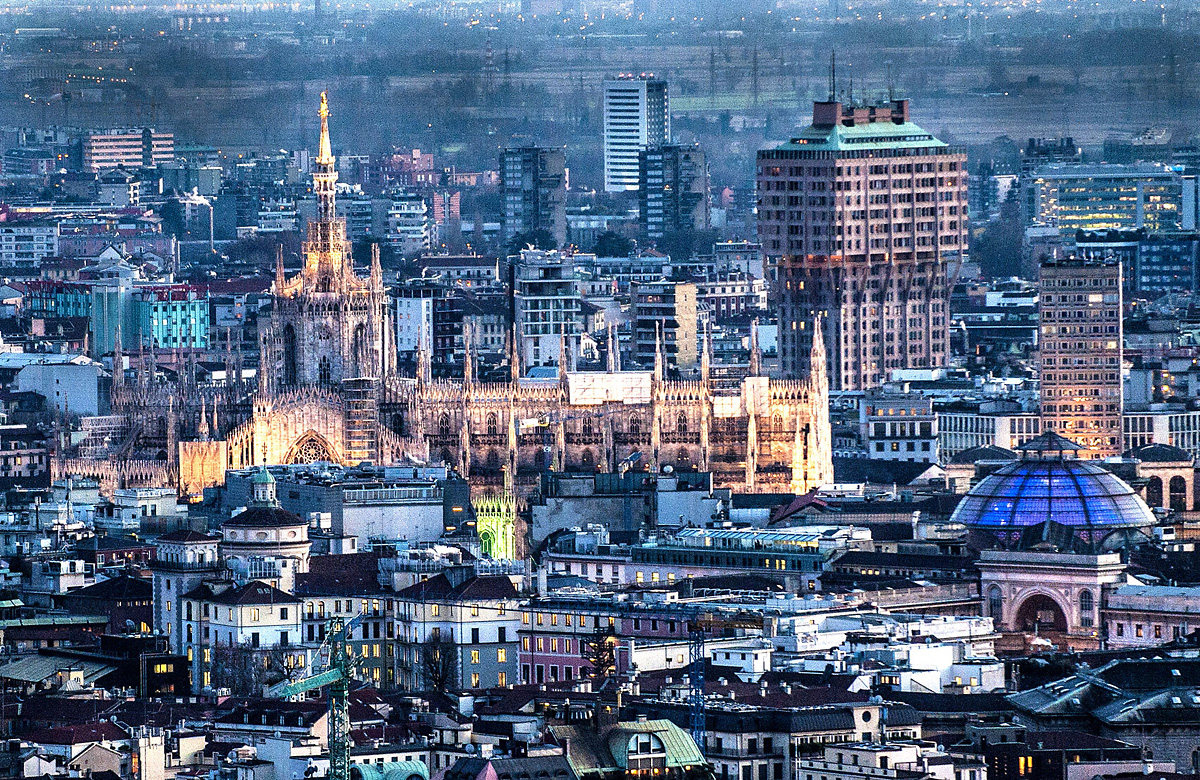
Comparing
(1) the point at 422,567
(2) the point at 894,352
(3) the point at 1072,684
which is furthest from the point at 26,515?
(2) the point at 894,352

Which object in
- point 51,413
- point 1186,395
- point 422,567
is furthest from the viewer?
point 1186,395

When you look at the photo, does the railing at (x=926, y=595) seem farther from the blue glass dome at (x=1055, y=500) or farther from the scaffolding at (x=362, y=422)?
the scaffolding at (x=362, y=422)

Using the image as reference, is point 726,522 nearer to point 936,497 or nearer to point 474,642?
point 936,497

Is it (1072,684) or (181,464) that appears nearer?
(1072,684)

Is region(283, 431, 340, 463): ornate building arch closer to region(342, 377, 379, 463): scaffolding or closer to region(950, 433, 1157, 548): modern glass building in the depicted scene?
region(342, 377, 379, 463): scaffolding

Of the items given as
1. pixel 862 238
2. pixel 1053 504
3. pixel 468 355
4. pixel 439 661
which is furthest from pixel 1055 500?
pixel 862 238

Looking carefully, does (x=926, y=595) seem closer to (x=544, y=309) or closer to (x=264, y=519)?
(x=264, y=519)

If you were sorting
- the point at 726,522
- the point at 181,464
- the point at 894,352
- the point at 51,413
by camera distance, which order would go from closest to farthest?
the point at 726,522 → the point at 181,464 → the point at 51,413 → the point at 894,352
